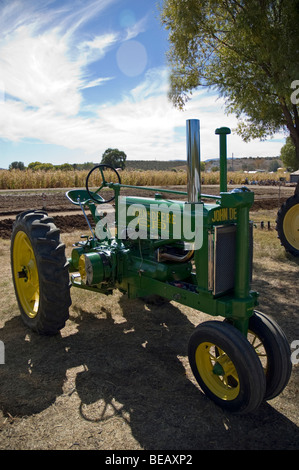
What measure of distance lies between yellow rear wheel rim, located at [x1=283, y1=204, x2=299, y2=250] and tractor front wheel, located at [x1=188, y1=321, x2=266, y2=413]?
4442mm

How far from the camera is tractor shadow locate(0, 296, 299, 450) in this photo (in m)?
2.21

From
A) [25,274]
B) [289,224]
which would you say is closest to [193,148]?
[25,274]

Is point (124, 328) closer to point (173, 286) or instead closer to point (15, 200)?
point (173, 286)

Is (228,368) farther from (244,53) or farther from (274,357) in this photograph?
(244,53)

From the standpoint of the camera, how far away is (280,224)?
6.58 meters

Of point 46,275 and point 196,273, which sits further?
point 46,275

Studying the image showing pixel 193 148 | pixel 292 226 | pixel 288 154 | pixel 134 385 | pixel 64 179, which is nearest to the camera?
pixel 193 148

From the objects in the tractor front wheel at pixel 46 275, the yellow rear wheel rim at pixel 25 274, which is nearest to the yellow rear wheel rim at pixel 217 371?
the tractor front wheel at pixel 46 275

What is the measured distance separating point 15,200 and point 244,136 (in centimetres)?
839

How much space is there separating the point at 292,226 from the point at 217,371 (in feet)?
15.5

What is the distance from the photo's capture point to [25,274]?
375 cm

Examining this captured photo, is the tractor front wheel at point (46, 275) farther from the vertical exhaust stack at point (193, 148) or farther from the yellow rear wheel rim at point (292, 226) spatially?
the yellow rear wheel rim at point (292, 226)

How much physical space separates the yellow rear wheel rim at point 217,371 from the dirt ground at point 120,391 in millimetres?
118
